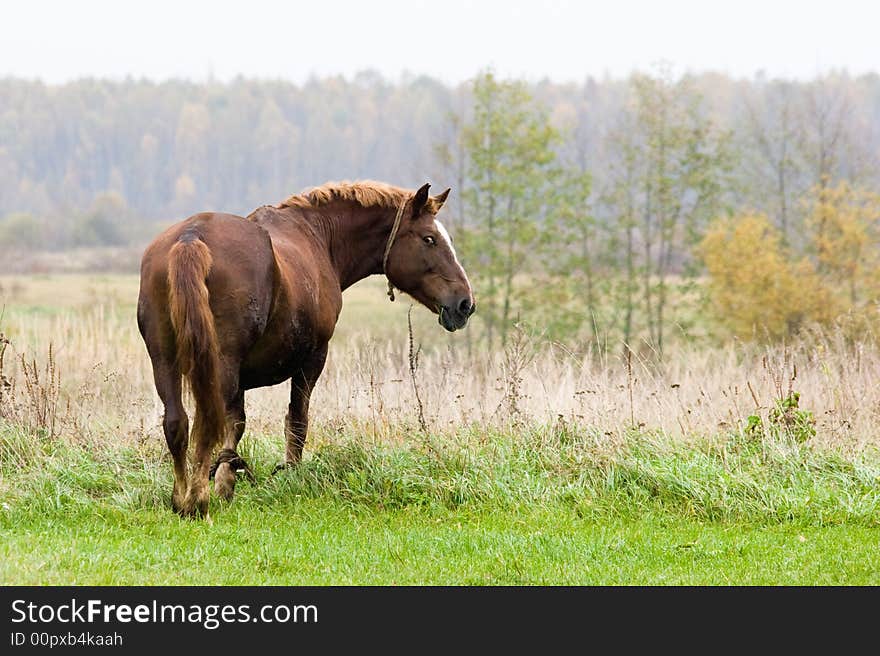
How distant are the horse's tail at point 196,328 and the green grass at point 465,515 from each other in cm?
84

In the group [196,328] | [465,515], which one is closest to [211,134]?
[465,515]

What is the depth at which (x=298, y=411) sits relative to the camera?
7.46 m

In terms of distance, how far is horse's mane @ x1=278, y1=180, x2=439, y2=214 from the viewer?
7.71m

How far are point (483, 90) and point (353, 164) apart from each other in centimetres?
4277

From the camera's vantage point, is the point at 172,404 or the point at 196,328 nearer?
the point at 196,328


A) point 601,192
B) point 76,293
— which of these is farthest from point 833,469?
point 76,293

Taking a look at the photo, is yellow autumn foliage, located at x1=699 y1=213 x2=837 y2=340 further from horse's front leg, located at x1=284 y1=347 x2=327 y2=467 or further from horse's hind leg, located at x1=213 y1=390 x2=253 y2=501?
horse's hind leg, located at x1=213 y1=390 x2=253 y2=501

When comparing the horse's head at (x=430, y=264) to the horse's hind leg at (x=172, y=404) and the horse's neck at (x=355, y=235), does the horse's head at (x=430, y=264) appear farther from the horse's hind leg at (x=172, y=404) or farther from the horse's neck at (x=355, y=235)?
the horse's hind leg at (x=172, y=404)

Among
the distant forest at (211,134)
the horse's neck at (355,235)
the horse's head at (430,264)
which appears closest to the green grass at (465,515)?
the horse's head at (430,264)

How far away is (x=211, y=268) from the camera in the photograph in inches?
235

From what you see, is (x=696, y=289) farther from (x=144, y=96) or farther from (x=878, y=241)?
(x=144, y=96)

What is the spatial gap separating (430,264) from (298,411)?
151cm

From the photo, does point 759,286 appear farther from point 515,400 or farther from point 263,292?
point 263,292

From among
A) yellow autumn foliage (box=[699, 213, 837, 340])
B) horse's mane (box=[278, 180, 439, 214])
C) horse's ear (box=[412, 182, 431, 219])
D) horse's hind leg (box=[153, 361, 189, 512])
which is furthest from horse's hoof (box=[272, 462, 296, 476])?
yellow autumn foliage (box=[699, 213, 837, 340])
